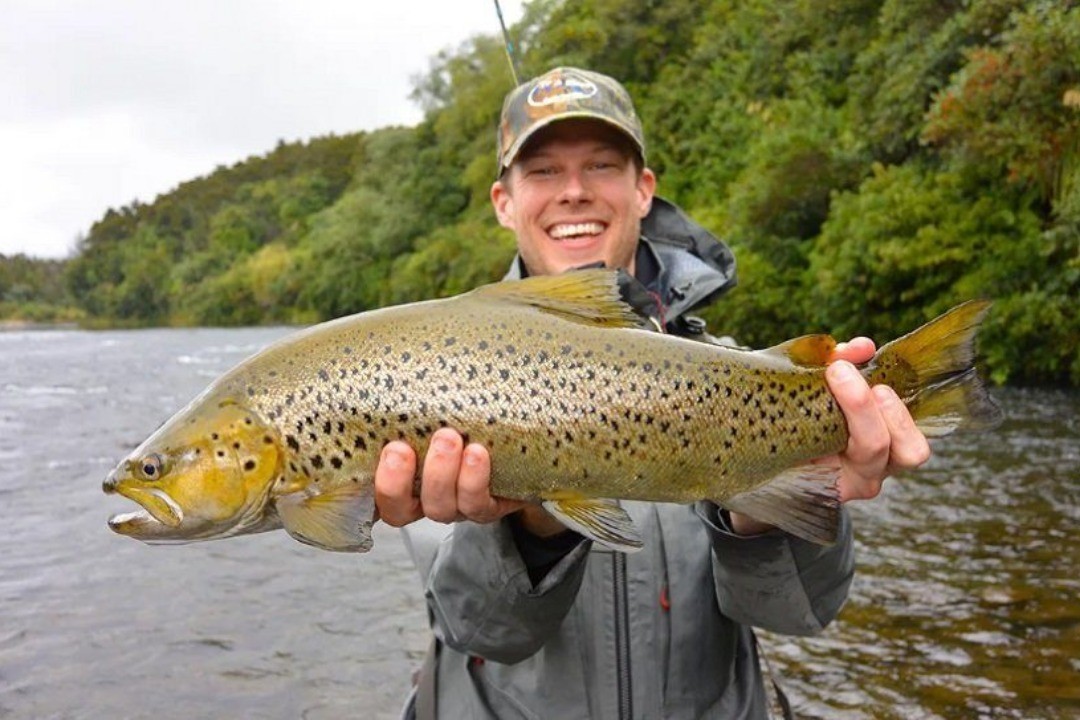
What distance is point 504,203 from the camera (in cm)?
404

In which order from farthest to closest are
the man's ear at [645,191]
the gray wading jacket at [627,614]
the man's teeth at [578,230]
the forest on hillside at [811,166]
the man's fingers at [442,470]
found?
the forest on hillside at [811,166]
the man's ear at [645,191]
the man's teeth at [578,230]
the gray wading jacket at [627,614]
the man's fingers at [442,470]

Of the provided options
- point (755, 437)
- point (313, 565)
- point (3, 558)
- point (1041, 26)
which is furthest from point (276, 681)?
point (1041, 26)

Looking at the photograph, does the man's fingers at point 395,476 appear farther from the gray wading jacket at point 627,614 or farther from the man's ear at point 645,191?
the man's ear at point 645,191

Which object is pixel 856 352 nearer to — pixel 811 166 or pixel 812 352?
pixel 812 352

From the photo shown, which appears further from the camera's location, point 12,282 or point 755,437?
point 12,282

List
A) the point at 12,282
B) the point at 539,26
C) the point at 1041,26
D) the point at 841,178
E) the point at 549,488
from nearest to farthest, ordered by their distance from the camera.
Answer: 1. the point at 549,488
2. the point at 1041,26
3. the point at 841,178
4. the point at 539,26
5. the point at 12,282

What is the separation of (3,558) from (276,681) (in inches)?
160

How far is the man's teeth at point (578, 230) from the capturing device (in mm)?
3643

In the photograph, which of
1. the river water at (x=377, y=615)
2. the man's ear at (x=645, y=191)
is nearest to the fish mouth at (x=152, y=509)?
the man's ear at (x=645, y=191)

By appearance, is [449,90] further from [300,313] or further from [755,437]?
[755,437]

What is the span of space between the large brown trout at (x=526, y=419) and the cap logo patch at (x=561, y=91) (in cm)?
146

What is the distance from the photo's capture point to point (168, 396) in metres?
19.3

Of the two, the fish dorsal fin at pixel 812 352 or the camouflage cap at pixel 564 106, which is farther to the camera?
the camouflage cap at pixel 564 106

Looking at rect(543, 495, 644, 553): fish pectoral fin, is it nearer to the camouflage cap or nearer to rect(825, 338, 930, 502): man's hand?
rect(825, 338, 930, 502): man's hand
